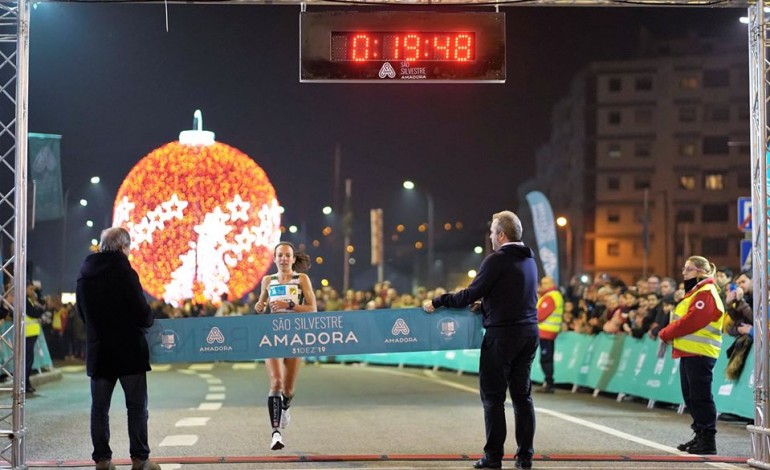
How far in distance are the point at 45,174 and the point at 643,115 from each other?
312ft

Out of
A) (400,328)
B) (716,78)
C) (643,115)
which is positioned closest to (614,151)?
(643,115)

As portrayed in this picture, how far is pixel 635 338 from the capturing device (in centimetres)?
1961

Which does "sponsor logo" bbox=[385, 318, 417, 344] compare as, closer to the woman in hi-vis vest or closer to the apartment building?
the woman in hi-vis vest

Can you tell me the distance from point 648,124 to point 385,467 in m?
105

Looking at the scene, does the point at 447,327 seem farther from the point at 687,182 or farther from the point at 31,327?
the point at 687,182

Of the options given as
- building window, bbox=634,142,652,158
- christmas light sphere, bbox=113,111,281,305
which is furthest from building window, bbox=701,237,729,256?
christmas light sphere, bbox=113,111,281,305

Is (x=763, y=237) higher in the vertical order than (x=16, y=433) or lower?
higher

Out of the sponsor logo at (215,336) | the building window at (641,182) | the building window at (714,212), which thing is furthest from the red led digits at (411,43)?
the building window at (641,182)

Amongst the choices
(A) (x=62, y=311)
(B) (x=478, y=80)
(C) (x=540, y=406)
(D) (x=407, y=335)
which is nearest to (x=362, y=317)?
(D) (x=407, y=335)

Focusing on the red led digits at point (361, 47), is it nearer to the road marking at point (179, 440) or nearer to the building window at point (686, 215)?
the road marking at point (179, 440)

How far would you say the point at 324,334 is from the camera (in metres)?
11.6

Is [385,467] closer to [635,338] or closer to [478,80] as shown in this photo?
[478,80]

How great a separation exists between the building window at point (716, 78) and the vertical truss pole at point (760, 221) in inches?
3993

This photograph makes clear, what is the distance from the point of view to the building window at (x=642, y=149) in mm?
111438
